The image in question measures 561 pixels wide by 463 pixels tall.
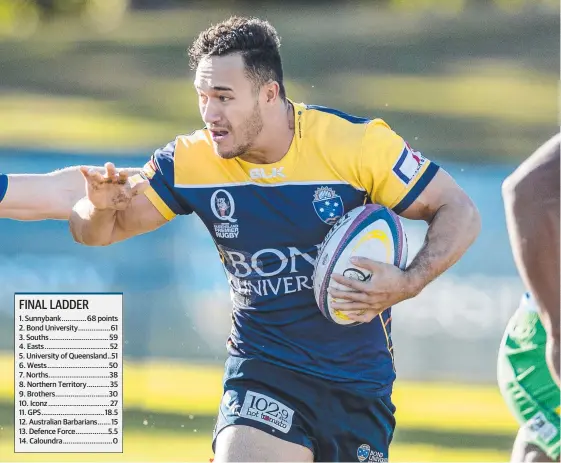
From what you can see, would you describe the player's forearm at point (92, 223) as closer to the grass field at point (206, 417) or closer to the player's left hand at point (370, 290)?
the player's left hand at point (370, 290)

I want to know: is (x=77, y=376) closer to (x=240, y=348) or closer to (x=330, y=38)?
(x=240, y=348)

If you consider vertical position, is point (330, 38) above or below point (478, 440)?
above

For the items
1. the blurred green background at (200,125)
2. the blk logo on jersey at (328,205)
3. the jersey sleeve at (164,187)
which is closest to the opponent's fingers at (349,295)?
the blk logo on jersey at (328,205)

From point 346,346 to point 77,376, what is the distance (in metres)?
1.48

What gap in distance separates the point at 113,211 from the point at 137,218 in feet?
0.42

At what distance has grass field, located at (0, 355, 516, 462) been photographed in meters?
6.11

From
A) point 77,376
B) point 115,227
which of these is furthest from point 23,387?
point 115,227

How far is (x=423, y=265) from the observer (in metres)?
3.94

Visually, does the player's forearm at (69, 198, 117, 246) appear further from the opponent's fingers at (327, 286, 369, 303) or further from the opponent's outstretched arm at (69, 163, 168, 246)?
the opponent's fingers at (327, 286, 369, 303)

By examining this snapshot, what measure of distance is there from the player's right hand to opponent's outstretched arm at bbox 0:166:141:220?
78 cm

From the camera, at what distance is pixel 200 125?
9289 millimetres

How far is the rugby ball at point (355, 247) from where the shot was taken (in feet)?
12.6

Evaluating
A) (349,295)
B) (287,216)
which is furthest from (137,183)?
(349,295)

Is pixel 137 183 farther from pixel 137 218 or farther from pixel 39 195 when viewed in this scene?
pixel 39 195
